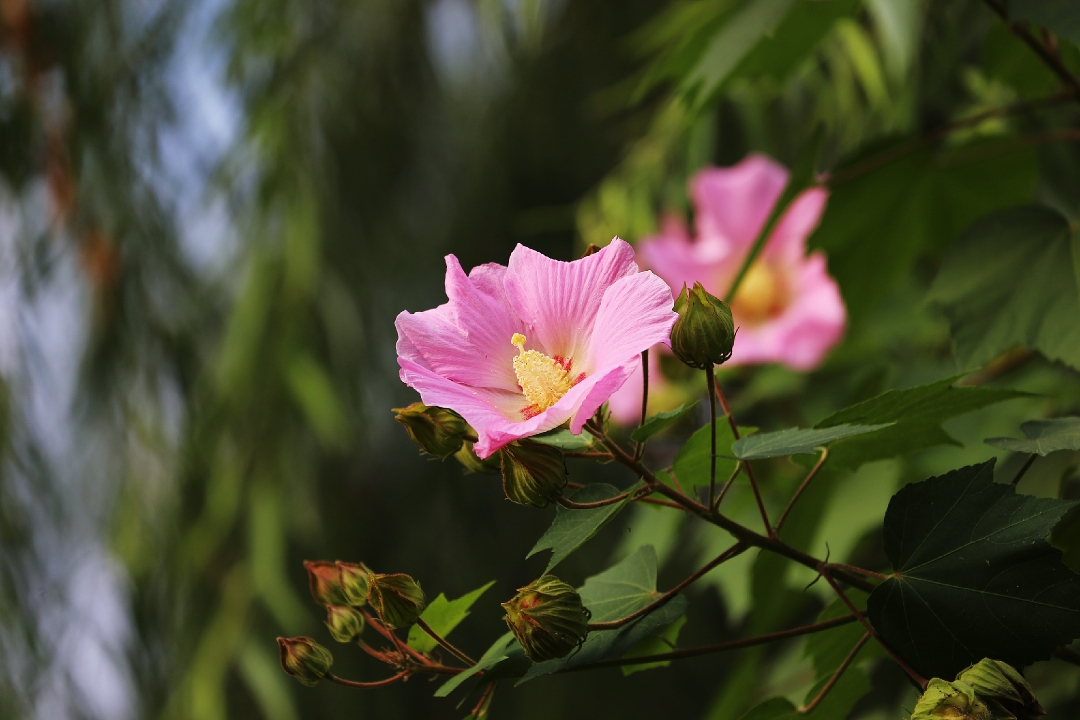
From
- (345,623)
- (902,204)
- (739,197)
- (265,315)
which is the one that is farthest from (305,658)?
(265,315)

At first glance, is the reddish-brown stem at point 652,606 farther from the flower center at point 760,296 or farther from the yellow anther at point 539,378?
the flower center at point 760,296

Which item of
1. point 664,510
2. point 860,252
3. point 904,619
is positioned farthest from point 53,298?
point 904,619

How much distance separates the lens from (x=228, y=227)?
1.20 metres

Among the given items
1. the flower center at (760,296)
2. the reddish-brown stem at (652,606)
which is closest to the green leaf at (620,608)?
the reddish-brown stem at (652,606)

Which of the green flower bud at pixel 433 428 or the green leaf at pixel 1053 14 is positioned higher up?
the green leaf at pixel 1053 14

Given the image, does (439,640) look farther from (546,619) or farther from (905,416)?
(905,416)

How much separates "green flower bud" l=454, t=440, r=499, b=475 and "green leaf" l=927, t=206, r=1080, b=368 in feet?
0.78

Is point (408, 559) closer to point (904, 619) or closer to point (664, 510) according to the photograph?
point (664, 510)

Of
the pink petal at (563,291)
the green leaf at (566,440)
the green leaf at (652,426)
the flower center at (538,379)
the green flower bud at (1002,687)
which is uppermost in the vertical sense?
the pink petal at (563,291)

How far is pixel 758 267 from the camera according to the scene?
0.88m

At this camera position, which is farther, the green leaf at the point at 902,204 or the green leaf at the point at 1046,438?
the green leaf at the point at 902,204

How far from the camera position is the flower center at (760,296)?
871mm

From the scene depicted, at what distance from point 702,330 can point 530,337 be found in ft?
0.20

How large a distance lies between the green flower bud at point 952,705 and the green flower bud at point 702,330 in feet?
0.32
